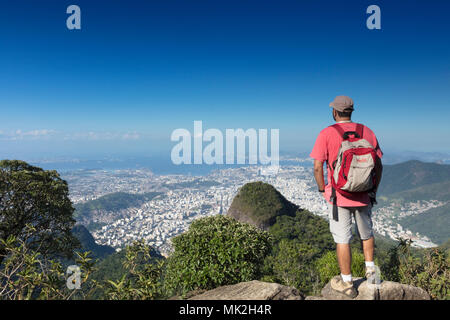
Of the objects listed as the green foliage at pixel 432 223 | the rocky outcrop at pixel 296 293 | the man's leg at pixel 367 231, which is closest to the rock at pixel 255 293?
the rocky outcrop at pixel 296 293

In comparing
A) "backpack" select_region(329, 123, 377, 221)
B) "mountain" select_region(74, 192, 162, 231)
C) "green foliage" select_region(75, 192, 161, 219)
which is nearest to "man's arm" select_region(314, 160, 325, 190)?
"backpack" select_region(329, 123, 377, 221)

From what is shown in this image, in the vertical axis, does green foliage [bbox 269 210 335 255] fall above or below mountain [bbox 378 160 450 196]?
above

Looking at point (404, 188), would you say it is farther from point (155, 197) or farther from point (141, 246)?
point (141, 246)

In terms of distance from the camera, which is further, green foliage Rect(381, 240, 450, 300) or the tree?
the tree

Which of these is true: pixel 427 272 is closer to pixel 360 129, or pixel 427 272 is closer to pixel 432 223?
pixel 360 129

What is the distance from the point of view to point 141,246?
380 cm

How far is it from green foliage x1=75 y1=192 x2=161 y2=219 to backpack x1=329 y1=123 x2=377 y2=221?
Result: 246 feet

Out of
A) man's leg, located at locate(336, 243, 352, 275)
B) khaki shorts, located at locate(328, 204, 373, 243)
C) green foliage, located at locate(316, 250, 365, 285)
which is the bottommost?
green foliage, located at locate(316, 250, 365, 285)

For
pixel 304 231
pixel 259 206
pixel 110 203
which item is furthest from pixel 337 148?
pixel 110 203

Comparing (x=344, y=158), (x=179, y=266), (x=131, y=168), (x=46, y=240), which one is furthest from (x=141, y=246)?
(x=131, y=168)

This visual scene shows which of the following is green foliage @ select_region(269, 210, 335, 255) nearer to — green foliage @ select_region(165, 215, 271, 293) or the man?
green foliage @ select_region(165, 215, 271, 293)

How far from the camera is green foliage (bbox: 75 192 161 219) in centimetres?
6698
